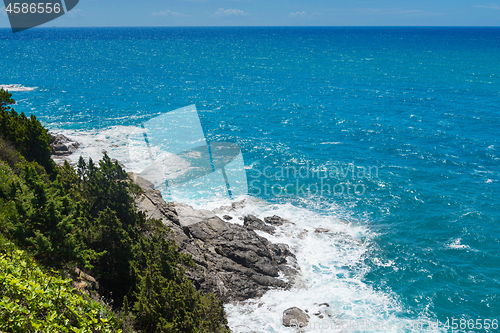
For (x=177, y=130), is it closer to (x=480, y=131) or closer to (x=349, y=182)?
(x=349, y=182)

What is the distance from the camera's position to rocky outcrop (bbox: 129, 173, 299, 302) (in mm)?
24922

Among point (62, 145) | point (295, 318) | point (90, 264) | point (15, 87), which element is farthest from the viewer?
point (15, 87)

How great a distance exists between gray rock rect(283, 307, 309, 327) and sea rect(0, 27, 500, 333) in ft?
1.77

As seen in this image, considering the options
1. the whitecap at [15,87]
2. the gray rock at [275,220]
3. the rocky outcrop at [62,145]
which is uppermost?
the whitecap at [15,87]

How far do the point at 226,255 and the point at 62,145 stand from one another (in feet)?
117

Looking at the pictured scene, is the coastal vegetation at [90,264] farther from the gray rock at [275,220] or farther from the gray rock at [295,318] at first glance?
the gray rock at [275,220]

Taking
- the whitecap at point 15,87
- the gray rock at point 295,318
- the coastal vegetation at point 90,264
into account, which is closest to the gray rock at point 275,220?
the gray rock at point 295,318

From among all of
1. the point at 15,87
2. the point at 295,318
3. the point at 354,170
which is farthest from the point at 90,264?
the point at 15,87

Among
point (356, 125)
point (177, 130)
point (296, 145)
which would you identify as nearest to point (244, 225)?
point (296, 145)

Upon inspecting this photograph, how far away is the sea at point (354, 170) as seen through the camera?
25.4 meters

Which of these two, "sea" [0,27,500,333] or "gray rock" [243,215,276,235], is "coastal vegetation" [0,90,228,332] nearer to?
"sea" [0,27,500,333]

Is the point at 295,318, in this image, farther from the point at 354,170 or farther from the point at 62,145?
the point at 62,145

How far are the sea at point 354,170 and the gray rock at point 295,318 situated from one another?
54cm

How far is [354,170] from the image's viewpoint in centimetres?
4612
